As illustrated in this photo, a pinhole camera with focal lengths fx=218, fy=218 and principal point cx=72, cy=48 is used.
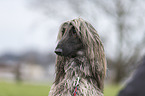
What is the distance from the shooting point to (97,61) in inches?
120

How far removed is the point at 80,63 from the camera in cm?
300

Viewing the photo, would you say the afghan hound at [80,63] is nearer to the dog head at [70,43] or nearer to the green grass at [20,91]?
the dog head at [70,43]

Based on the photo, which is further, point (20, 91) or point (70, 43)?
point (20, 91)

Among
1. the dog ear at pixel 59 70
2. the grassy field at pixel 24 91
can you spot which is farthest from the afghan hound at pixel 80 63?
the grassy field at pixel 24 91

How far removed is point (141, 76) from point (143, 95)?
0.33 feet

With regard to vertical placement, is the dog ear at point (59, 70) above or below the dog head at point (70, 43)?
below

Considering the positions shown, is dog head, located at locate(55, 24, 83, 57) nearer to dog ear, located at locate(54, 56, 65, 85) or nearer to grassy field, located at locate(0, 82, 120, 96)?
dog ear, located at locate(54, 56, 65, 85)

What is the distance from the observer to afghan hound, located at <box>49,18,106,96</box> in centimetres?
291

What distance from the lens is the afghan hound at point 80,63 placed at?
291cm

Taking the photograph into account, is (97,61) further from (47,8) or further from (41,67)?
(41,67)

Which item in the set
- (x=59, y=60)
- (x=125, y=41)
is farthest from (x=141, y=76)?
(x=125, y=41)

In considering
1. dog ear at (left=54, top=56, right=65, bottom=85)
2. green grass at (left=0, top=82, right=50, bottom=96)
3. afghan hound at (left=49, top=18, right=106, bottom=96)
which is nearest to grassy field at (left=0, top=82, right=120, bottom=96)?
green grass at (left=0, top=82, right=50, bottom=96)

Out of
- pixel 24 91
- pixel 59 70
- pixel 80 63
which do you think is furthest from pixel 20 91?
pixel 80 63

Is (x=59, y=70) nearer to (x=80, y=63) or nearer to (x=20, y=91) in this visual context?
(x=80, y=63)
